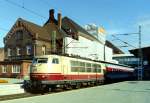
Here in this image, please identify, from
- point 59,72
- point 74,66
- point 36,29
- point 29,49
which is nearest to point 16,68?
point 29,49

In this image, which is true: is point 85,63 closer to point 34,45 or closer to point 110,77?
point 110,77

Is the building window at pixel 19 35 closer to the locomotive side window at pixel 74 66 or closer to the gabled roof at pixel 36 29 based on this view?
the gabled roof at pixel 36 29

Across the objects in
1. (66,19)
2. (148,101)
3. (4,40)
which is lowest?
(148,101)

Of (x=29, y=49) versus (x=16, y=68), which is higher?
(x=29, y=49)

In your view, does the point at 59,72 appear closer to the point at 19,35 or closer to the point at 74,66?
the point at 74,66

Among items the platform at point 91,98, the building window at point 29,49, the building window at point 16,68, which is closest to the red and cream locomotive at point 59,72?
the platform at point 91,98

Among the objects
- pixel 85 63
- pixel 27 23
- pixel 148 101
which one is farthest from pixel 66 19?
pixel 148 101

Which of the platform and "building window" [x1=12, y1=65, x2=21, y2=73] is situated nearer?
the platform

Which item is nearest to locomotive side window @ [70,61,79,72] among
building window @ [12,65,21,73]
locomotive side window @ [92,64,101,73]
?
locomotive side window @ [92,64,101,73]

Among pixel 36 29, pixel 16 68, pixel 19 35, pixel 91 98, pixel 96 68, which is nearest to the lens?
pixel 91 98

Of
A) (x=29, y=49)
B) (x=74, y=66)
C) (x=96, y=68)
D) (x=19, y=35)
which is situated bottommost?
(x=96, y=68)

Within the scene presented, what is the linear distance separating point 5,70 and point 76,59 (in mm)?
35549

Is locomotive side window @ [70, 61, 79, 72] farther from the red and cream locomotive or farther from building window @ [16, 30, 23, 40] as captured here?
building window @ [16, 30, 23, 40]

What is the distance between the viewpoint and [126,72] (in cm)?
6538
